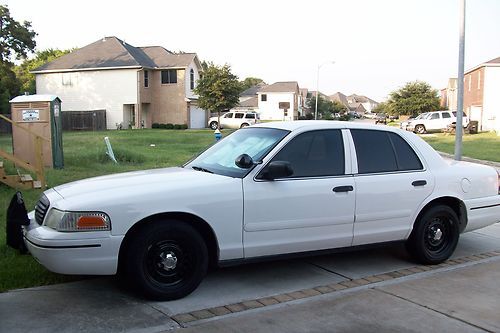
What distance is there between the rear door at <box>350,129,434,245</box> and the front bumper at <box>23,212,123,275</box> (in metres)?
2.49

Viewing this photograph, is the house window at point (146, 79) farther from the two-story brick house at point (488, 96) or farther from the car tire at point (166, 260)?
the car tire at point (166, 260)

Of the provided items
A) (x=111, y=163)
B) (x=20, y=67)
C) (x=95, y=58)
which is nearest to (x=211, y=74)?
(x=95, y=58)

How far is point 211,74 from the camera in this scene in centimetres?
4425

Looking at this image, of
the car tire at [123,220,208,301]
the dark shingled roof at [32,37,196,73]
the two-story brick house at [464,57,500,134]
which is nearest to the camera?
the car tire at [123,220,208,301]

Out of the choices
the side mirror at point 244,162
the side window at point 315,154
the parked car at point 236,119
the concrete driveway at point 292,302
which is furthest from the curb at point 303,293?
the parked car at point 236,119

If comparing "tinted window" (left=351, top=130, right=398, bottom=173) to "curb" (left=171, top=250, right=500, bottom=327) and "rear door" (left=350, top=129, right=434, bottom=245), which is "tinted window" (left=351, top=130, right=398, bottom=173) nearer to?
"rear door" (left=350, top=129, right=434, bottom=245)

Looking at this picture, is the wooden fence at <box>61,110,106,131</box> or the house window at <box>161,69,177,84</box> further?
the house window at <box>161,69,177,84</box>

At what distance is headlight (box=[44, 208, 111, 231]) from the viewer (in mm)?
4137

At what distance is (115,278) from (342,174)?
2560 mm

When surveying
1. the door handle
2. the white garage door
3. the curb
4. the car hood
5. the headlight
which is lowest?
the curb

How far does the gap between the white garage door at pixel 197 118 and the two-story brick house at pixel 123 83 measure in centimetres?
19

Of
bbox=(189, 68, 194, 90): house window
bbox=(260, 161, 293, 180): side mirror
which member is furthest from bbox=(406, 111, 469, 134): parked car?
bbox=(260, 161, 293, 180): side mirror

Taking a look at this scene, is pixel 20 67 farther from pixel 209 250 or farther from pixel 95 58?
pixel 209 250

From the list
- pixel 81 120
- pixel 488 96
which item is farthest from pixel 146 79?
pixel 488 96
